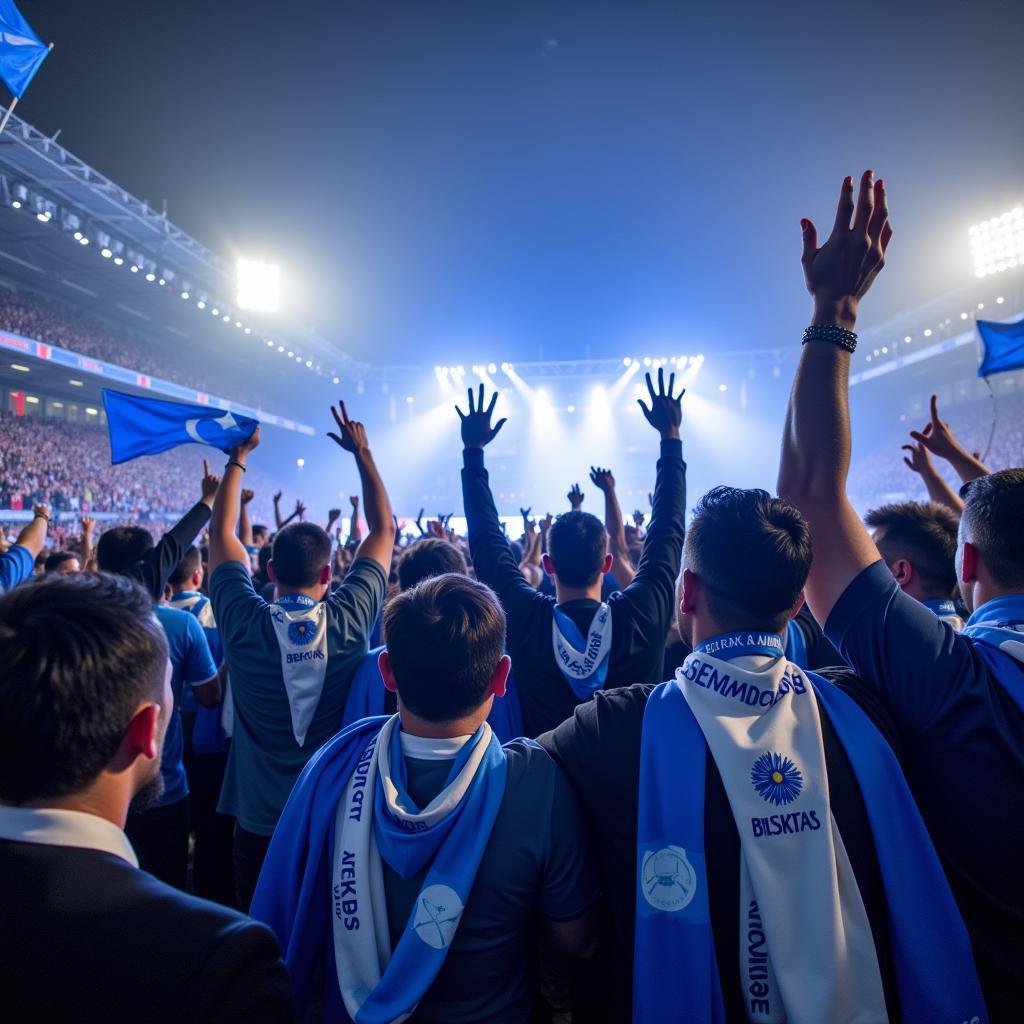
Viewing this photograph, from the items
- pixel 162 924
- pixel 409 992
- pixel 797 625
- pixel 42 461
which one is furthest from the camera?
pixel 42 461

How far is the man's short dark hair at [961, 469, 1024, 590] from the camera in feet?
4.87

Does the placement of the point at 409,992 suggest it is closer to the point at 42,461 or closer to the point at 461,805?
the point at 461,805

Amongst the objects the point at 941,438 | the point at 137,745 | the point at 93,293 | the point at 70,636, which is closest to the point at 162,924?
the point at 137,745

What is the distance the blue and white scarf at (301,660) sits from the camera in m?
2.47

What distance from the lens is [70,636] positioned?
98 centimetres

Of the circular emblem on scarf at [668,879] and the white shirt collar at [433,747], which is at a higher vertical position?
the white shirt collar at [433,747]

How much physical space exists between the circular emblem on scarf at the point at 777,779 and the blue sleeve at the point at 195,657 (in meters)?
2.83

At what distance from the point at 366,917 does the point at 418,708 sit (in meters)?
0.43

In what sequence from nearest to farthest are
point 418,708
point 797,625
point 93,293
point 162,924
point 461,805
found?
point 162,924 → point 461,805 → point 418,708 → point 797,625 → point 93,293

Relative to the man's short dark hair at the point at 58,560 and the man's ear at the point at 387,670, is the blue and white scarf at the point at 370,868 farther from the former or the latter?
the man's short dark hair at the point at 58,560

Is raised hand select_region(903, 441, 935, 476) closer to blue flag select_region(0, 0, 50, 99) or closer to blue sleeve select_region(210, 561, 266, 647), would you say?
blue sleeve select_region(210, 561, 266, 647)

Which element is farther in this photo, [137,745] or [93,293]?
[93,293]

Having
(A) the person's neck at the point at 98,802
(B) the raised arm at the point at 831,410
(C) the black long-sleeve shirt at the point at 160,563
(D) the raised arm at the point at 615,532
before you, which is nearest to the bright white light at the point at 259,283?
(D) the raised arm at the point at 615,532

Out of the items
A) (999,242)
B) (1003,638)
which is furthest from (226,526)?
(999,242)
